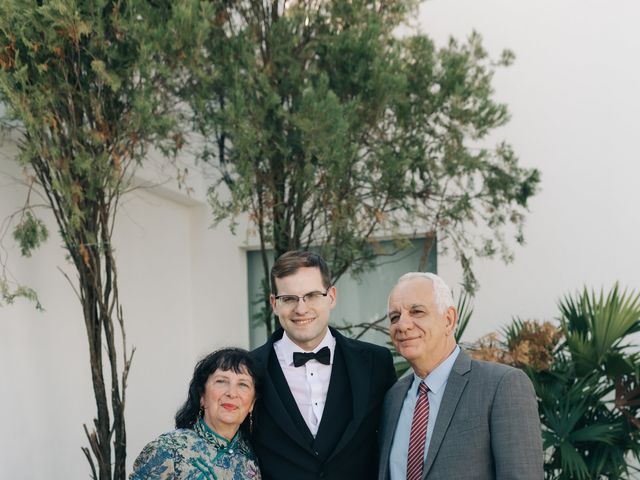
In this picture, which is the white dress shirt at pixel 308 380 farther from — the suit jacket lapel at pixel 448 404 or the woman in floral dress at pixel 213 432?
the suit jacket lapel at pixel 448 404

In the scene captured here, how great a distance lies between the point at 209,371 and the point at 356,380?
0.66 meters

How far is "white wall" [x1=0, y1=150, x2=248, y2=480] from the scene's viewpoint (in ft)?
20.2

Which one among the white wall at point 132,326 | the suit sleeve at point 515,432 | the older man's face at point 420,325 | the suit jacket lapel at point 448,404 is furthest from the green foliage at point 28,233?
the suit sleeve at point 515,432

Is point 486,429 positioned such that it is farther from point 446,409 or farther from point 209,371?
point 209,371

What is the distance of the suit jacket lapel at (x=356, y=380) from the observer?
138 inches

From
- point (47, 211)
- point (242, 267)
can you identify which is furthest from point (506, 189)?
point (47, 211)

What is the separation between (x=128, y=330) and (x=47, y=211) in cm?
141

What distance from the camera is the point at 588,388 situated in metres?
5.76

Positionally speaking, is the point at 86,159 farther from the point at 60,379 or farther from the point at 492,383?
the point at 492,383

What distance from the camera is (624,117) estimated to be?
700cm

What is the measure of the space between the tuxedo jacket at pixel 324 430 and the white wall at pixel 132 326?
261 centimetres

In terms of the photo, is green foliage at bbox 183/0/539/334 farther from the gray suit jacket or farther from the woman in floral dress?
Result: the gray suit jacket

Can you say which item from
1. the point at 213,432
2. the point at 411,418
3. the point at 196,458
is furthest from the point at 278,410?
the point at 411,418

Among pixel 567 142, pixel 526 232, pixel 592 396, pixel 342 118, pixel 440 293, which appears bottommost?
pixel 592 396
